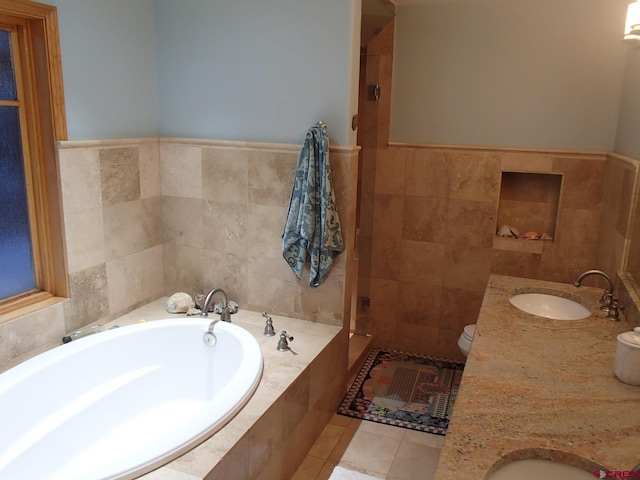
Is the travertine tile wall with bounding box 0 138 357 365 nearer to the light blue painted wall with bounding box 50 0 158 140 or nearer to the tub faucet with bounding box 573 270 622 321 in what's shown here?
the light blue painted wall with bounding box 50 0 158 140

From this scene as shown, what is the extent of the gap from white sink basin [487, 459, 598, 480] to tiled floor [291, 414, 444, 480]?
1.27m

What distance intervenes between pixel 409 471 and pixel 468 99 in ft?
7.50

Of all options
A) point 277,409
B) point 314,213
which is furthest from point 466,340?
point 277,409

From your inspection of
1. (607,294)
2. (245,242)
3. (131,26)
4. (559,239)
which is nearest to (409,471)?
(607,294)

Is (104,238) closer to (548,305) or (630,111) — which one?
(548,305)

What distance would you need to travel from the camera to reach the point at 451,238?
11.5ft

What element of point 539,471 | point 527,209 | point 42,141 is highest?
point 42,141

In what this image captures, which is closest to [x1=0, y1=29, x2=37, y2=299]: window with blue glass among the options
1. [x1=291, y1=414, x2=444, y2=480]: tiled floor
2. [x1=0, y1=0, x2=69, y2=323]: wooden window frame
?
[x1=0, y1=0, x2=69, y2=323]: wooden window frame

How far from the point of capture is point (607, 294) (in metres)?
2.28

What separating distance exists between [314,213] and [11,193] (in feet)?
4.83

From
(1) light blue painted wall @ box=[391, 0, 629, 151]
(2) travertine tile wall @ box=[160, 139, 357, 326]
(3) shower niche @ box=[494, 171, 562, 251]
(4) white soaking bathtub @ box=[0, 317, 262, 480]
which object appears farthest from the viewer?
(3) shower niche @ box=[494, 171, 562, 251]

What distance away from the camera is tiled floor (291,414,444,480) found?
98.3 inches

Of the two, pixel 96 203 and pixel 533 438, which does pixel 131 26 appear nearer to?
pixel 96 203

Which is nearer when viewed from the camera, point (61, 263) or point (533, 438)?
point (533, 438)
